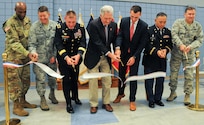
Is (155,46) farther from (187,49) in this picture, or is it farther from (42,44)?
(42,44)

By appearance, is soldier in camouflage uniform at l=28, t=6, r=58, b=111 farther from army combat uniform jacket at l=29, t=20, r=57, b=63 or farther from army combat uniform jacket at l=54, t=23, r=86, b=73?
army combat uniform jacket at l=54, t=23, r=86, b=73

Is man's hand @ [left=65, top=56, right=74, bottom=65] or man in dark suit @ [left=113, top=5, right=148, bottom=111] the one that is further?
man in dark suit @ [left=113, top=5, right=148, bottom=111]

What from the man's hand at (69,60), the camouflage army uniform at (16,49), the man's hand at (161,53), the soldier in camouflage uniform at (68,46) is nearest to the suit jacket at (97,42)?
the soldier in camouflage uniform at (68,46)

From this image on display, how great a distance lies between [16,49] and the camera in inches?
114

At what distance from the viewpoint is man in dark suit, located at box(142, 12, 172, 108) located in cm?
324

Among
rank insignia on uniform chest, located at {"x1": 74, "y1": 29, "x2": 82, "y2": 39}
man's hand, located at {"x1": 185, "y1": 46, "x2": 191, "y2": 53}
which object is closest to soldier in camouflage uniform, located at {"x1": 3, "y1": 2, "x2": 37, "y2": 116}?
rank insignia on uniform chest, located at {"x1": 74, "y1": 29, "x2": 82, "y2": 39}

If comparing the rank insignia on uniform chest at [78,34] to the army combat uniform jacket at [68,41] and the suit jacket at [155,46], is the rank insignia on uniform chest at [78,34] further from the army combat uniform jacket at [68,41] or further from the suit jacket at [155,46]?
the suit jacket at [155,46]

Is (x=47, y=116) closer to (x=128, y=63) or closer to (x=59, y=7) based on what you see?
(x=128, y=63)

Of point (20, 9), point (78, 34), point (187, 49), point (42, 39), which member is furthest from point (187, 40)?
point (20, 9)

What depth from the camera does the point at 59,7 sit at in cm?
511

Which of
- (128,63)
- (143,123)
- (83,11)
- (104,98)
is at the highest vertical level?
(83,11)

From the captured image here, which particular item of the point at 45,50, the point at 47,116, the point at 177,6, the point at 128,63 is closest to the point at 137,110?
the point at 128,63

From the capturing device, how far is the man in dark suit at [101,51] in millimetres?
2938

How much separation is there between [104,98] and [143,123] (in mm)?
711
